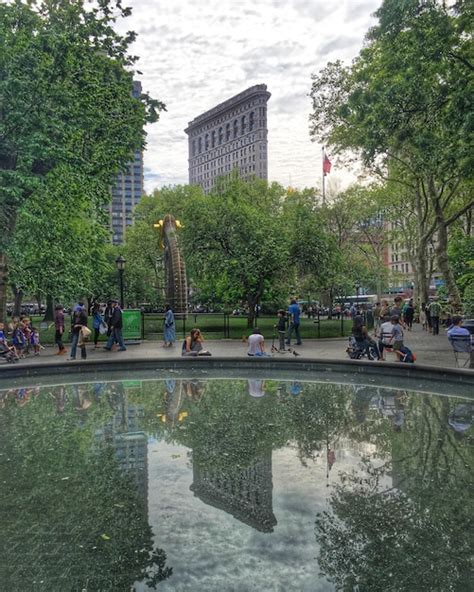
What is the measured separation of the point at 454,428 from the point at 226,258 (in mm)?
19226

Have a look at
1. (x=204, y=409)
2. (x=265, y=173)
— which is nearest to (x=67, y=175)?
(x=204, y=409)

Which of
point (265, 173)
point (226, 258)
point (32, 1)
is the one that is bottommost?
point (226, 258)

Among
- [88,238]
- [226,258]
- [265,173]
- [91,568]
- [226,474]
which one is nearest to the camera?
[91,568]

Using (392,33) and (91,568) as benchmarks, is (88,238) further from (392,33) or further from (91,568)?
(91,568)

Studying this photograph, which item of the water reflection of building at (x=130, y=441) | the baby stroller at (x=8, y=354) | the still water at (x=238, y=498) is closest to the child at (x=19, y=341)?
the baby stroller at (x=8, y=354)

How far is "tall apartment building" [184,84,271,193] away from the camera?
541 feet

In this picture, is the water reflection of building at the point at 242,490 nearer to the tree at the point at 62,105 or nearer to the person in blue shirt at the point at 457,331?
the person in blue shirt at the point at 457,331

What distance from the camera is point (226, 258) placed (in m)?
26.8

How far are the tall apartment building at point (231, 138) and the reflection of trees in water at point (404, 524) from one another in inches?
5985

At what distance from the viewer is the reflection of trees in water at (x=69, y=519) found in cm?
411

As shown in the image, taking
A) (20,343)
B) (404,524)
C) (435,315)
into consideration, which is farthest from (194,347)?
(435,315)

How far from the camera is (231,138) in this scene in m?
175

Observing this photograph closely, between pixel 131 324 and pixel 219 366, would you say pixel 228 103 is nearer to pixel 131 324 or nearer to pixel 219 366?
pixel 131 324

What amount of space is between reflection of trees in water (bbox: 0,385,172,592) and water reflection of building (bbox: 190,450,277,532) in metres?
0.85
